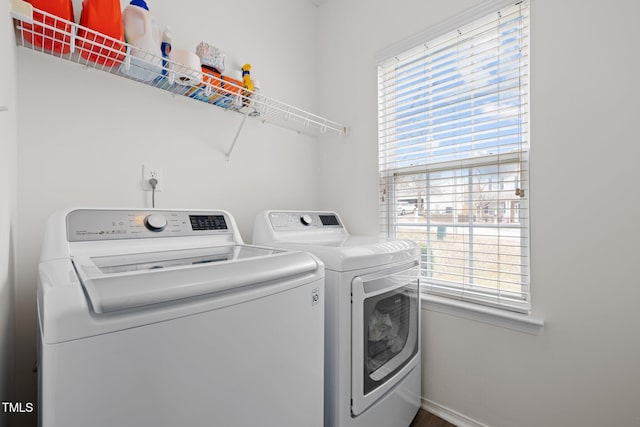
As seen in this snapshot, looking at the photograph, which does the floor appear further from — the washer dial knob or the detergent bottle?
the detergent bottle

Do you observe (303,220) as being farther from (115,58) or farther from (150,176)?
(115,58)

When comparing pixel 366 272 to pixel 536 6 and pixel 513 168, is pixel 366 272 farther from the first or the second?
pixel 536 6

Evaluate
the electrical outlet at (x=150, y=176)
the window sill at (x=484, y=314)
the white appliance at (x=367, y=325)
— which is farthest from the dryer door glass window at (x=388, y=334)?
the electrical outlet at (x=150, y=176)

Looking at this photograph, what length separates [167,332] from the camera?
626 mm

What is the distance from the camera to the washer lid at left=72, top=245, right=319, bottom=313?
1.92ft

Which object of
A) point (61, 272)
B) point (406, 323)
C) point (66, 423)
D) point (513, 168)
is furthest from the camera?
point (406, 323)

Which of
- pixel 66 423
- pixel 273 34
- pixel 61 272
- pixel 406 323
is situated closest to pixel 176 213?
pixel 61 272

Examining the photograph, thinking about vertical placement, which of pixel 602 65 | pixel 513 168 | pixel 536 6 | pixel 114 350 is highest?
pixel 536 6

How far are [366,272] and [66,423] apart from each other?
95cm

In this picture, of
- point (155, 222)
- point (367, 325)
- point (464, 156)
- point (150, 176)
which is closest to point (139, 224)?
point (155, 222)

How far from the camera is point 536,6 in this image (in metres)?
1.31

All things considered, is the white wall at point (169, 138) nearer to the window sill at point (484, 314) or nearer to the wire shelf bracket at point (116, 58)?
the wire shelf bracket at point (116, 58)

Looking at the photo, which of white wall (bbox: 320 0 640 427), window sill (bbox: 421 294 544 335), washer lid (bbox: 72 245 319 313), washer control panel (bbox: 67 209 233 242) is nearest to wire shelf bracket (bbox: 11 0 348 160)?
washer control panel (bbox: 67 209 233 242)

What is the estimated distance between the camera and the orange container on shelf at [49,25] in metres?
1.00
